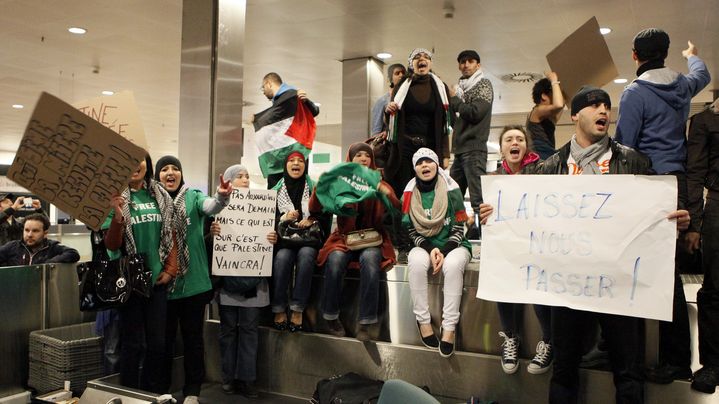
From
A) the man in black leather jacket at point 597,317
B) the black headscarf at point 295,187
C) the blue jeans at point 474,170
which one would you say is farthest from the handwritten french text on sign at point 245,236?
the man in black leather jacket at point 597,317

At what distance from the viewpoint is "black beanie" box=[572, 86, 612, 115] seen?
2.94m

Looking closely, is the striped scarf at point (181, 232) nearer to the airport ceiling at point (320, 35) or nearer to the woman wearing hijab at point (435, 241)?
the woman wearing hijab at point (435, 241)

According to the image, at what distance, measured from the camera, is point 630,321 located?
286 centimetres

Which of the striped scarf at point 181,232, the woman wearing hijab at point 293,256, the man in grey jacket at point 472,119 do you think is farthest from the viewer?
the man in grey jacket at point 472,119

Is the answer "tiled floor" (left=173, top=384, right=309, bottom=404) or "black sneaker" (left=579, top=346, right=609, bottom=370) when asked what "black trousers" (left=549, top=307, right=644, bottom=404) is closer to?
"black sneaker" (left=579, top=346, right=609, bottom=370)

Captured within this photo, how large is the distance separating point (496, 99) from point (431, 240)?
32.5ft

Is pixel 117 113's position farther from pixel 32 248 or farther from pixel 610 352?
pixel 610 352

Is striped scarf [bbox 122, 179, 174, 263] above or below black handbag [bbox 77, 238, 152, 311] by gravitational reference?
above

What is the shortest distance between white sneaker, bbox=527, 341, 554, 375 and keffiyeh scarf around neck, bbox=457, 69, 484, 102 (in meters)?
2.56

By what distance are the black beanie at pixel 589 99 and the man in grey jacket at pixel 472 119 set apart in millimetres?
2239

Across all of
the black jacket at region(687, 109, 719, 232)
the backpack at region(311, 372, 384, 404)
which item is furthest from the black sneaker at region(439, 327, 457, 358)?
the black jacket at region(687, 109, 719, 232)

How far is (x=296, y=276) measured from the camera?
4352mm

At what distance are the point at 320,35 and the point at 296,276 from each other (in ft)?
17.3

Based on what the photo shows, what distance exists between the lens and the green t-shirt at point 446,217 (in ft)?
13.2
